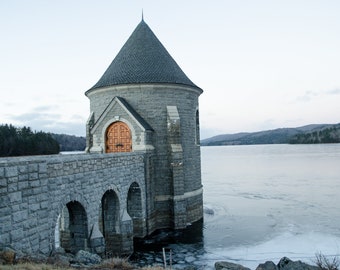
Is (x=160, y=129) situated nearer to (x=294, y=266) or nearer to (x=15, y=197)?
(x=294, y=266)

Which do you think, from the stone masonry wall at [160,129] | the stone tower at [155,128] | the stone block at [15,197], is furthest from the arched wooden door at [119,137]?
the stone block at [15,197]

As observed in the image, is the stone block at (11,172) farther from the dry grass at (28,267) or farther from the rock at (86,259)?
the rock at (86,259)

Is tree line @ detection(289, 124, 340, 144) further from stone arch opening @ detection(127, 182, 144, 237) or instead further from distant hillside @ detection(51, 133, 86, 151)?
stone arch opening @ detection(127, 182, 144, 237)

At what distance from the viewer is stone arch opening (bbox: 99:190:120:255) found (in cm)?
1325

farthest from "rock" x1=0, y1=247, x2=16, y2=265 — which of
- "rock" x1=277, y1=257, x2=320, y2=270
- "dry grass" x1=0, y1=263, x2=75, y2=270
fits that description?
"rock" x1=277, y1=257, x2=320, y2=270

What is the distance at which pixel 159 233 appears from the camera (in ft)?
52.3

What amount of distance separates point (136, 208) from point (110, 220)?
1837 millimetres

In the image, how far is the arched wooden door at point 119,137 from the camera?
16.6 meters

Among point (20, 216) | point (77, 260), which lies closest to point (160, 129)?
point (77, 260)

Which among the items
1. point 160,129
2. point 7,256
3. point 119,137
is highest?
point 160,129

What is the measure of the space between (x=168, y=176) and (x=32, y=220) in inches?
→ 368

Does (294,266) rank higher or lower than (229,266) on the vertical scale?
higher

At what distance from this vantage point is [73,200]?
984 cm

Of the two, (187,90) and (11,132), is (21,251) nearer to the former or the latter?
(187,90)
